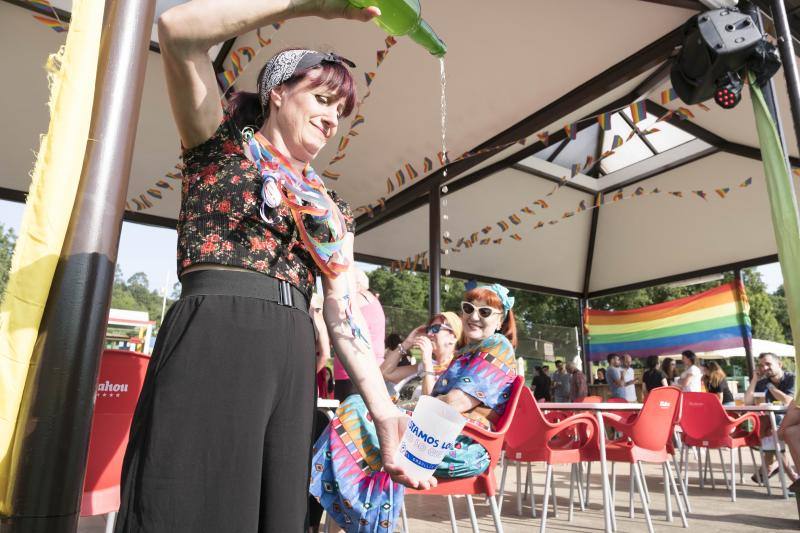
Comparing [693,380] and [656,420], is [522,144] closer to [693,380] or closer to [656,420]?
[693,380]

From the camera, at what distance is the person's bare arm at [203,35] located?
0.81 m

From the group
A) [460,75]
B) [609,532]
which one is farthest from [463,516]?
[460,75]

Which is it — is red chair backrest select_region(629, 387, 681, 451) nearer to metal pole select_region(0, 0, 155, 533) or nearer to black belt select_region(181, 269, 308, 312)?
black belt select_region(181, 269, 308, 312)

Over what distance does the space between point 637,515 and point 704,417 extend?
4.10 feet

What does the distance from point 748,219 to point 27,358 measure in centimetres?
1053

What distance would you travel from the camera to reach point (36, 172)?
3.35 ft

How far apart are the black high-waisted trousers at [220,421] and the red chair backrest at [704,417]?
4566 millimetres

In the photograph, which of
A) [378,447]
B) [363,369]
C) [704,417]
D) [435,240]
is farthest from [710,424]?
[363,369]

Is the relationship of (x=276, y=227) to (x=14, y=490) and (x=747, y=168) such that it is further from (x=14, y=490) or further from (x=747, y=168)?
(x=747, y=168)

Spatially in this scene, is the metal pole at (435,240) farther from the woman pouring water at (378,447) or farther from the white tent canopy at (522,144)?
the woman pouring water at (378,447)

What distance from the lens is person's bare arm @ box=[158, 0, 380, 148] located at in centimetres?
81

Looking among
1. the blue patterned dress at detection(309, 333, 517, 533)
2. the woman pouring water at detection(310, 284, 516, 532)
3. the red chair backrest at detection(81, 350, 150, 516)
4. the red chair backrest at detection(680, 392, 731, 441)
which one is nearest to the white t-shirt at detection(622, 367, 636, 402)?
the red chair backrest at detection(680, 392, 731, 441)

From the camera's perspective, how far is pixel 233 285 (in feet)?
2.91

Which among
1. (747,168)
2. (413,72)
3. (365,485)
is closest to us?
(365,485)
